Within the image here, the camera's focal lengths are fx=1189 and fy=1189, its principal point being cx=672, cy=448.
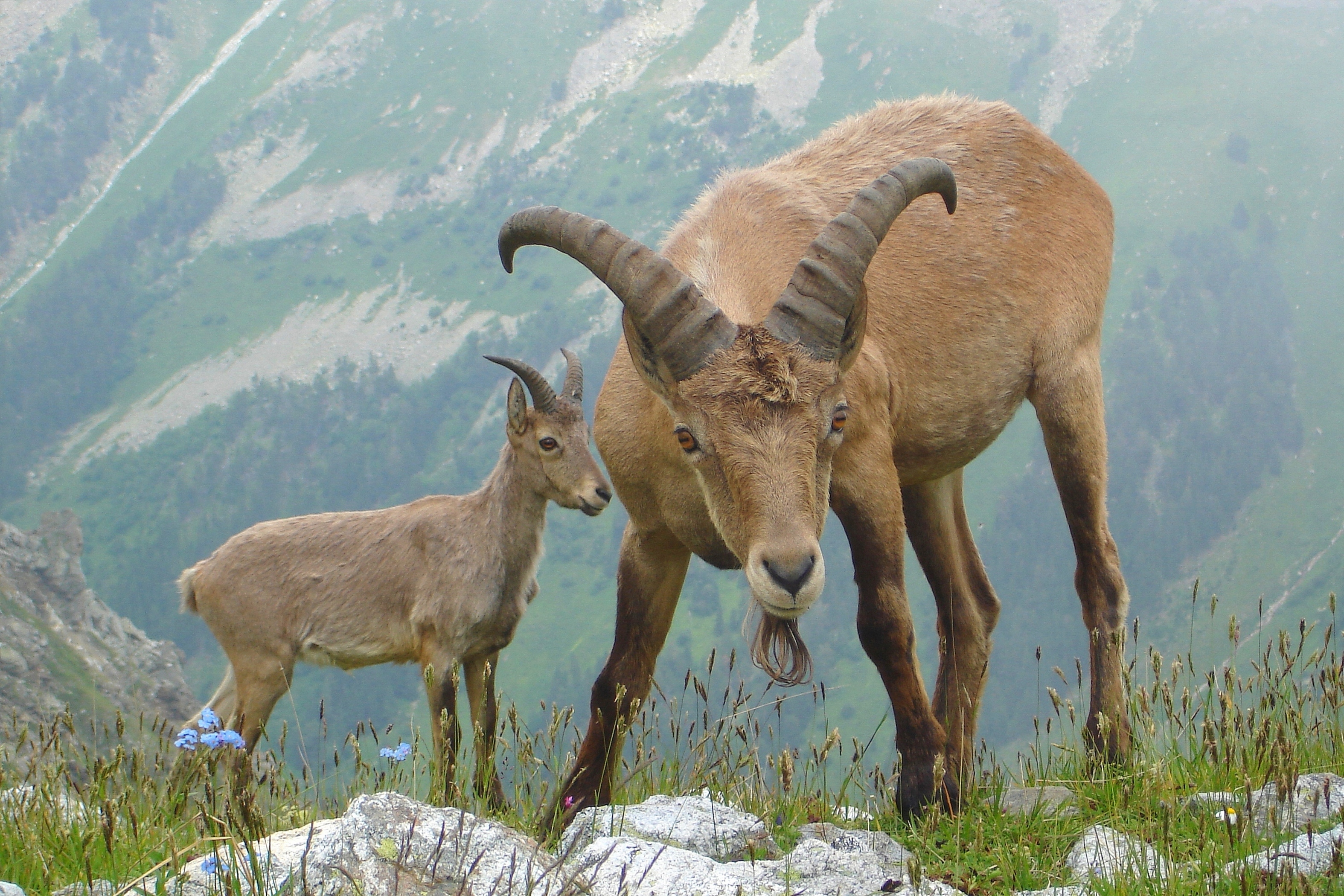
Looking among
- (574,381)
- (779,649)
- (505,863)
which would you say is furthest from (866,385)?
(574,381)

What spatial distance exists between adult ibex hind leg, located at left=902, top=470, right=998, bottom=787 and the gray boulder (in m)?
0.78

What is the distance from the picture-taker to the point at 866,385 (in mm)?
5805

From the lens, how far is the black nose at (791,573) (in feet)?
14.6

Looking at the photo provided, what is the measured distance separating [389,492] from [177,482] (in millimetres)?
35807

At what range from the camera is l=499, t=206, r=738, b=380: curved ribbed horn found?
5.02m

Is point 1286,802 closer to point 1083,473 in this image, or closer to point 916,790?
point 916,790

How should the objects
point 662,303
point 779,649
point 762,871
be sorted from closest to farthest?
point 762,871 < point 662,303 < point 779,649

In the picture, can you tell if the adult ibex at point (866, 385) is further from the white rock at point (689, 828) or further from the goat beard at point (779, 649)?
the white rock at point (689, 828)

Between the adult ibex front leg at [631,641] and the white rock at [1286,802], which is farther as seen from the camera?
the adult ibex front leg at [631,641]

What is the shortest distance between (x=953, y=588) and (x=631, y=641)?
253 cm

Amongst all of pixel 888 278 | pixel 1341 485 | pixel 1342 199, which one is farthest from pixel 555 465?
pixel 1342 199

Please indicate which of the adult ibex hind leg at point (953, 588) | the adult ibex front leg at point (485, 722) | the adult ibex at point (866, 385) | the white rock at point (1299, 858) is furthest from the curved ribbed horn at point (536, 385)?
the white rock at point (1299, 858)

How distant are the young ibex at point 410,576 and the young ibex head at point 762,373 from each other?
197 inches

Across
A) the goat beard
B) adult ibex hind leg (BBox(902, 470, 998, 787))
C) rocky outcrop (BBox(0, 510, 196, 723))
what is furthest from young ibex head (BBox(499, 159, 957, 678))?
rocky outcrop (BBox(0, 510, 196, 723))
